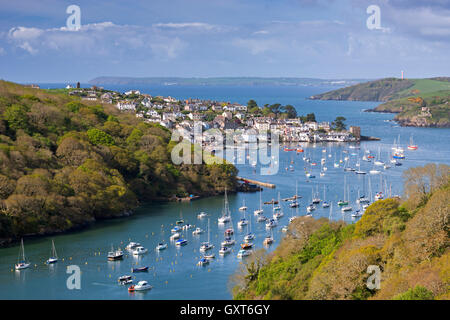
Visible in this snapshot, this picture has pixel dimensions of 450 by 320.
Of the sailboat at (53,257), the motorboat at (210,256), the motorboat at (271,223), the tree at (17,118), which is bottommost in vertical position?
the motorboat at (210,256)

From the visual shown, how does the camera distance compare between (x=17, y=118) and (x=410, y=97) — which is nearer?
(x=17, y=118)

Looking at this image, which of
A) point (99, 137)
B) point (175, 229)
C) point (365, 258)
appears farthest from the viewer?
point (99, 137)

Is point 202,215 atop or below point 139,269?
atop

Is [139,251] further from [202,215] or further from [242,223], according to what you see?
[202,215]

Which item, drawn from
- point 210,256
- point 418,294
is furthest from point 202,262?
point 418,294

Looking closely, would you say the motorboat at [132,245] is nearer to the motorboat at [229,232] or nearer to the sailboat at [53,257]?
the sailboat at [53,257]

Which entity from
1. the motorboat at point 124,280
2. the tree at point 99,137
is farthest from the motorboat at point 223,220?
the tree at point 99,137
